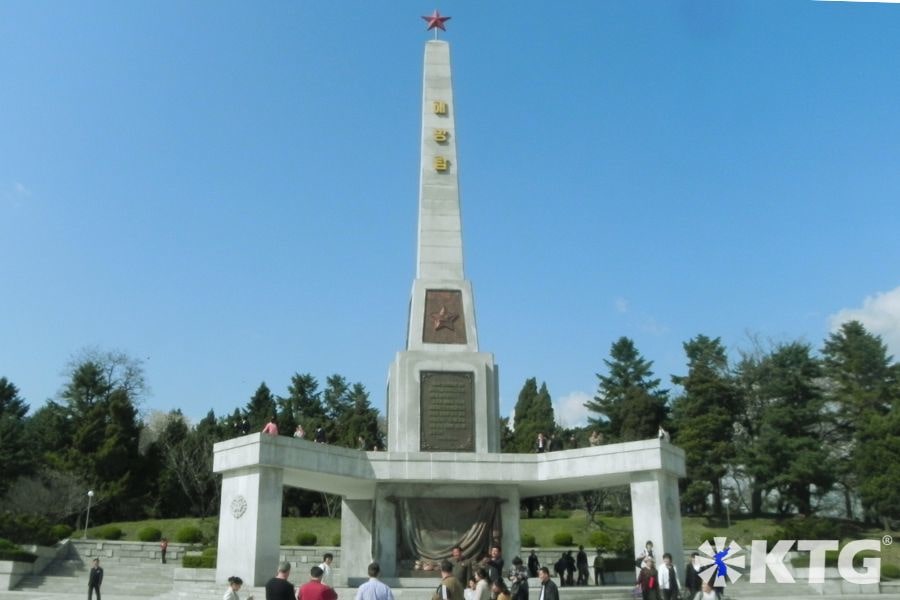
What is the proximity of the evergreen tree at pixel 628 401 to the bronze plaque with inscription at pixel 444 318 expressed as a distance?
29.5 metres

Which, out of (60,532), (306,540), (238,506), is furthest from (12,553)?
(238,506)

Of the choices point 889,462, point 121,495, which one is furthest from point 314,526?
point 889,462

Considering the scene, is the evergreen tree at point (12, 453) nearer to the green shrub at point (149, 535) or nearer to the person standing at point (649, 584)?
the green shrub at point (149, 535)

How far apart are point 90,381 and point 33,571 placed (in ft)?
84.2

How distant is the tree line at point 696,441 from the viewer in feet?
135

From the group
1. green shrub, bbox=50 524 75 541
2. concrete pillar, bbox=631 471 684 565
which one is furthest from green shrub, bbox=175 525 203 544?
concrete pillar, bbox=631 471 684 565

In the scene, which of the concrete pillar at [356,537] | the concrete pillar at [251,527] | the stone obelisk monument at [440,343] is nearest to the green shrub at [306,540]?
the concrete pillar at [356,537]

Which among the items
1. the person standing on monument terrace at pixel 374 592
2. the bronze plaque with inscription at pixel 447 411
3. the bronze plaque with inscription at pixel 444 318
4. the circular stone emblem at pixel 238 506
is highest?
the bronze plaque with inscription at pixel 444 318

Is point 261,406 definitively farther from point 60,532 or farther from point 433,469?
point 433,469

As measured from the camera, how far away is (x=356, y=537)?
2145 centimetres

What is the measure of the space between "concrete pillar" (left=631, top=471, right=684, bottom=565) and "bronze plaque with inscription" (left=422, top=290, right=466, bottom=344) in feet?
19.1

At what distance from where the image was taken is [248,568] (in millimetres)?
16594

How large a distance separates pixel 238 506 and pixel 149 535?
20.2 m

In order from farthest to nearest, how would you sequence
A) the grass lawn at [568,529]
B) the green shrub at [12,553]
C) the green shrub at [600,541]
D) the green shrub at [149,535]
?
the grass lawn at [568,529]
the green shrub at [149,535]
the green shrub at [600,541]
the green shrub at [12,553]
